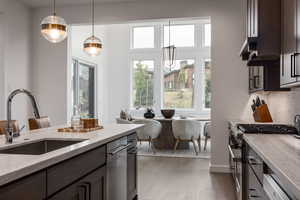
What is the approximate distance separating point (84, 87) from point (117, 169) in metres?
5.43

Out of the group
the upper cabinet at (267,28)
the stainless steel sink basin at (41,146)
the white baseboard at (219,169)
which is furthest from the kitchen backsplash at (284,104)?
the stainless steel sink basin at (41,146)

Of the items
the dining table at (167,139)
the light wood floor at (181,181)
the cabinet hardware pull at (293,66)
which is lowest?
the light wood floor at (181,181)

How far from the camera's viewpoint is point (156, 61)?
903cm

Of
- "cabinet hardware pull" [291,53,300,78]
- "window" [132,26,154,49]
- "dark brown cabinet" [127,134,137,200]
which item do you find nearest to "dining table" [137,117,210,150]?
"window" [132,26,154,49]

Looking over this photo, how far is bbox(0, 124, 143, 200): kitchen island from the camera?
1195mm

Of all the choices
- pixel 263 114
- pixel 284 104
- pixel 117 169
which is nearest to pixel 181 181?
pixel 263 114

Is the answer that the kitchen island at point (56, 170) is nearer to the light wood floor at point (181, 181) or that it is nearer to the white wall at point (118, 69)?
the light wood floor at point (181, 181)

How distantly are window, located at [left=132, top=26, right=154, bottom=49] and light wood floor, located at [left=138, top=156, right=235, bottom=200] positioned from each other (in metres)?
4.61

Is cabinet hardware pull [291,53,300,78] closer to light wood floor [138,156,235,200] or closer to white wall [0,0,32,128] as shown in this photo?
light wood floor [138,156,235,200]

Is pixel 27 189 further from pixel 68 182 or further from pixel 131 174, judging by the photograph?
pixel 131 174

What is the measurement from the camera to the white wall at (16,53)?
16.1 feet

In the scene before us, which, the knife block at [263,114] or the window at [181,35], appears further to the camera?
the window at [181,35]

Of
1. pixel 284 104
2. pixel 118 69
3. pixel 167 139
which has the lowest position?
pixel 167 139

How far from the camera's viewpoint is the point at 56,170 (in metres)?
1.48
